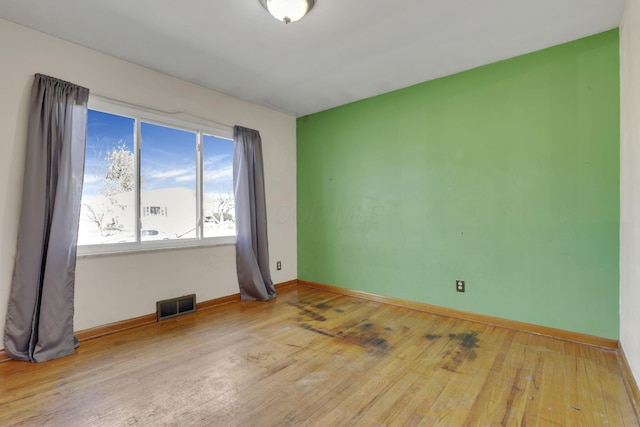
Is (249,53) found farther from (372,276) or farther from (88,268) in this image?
(372,276)

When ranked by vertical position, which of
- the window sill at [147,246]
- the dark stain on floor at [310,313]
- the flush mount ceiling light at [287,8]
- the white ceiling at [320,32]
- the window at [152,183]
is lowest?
the dark stain on floor at [310,313]

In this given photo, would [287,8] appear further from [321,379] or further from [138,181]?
[321,379]

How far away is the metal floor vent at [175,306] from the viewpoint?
3.07 m

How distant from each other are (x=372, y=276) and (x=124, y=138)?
3.10 meters

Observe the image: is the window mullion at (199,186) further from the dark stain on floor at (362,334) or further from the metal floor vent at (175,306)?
the dark stain on floor at (362,334)

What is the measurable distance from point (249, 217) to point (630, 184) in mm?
3441

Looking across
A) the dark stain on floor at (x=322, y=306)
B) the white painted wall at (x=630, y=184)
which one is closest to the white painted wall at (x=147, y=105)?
the dark stain on floor at (x=322, y=306)

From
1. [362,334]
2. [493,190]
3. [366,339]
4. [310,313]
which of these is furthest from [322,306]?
[493,190]

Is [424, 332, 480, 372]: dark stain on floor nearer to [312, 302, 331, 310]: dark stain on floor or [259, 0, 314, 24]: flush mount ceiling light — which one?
[312, 302, 331, 310]: dark stain on floor

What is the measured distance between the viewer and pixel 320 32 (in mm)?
2396

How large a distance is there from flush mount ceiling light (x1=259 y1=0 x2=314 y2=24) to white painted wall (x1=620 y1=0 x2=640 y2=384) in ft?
6.65

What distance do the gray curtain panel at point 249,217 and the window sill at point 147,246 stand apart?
22 centimetres

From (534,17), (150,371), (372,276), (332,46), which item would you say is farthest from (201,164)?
(534,17)

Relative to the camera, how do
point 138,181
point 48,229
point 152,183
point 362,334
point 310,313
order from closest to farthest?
point 48,229, point 362,334, point 138,181, point 152,183, point 310,313
